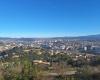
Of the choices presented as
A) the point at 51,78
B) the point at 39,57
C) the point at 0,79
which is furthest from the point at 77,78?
the point at 39,57

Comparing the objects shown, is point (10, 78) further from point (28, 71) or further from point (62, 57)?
point (62, 57)

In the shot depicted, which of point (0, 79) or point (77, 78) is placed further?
point (77, 78)

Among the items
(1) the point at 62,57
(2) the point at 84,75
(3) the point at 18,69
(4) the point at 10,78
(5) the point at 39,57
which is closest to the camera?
(4) the point at 10,78

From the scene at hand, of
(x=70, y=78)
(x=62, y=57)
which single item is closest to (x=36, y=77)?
(x=70, y=78)

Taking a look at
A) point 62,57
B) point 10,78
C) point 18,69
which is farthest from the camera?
point 62,57

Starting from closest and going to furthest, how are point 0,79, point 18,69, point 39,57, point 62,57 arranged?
point 0,79 → point 18,69 → point 62,57 → point 39,57

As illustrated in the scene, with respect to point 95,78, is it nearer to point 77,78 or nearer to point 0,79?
point 77,78

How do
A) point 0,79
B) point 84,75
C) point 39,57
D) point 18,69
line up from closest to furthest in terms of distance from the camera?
1. point 0,79
2. point 84,75
3. point 18,69
4. point 39,57

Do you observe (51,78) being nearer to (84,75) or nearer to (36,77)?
(36,77)

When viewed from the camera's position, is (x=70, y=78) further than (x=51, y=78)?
No
